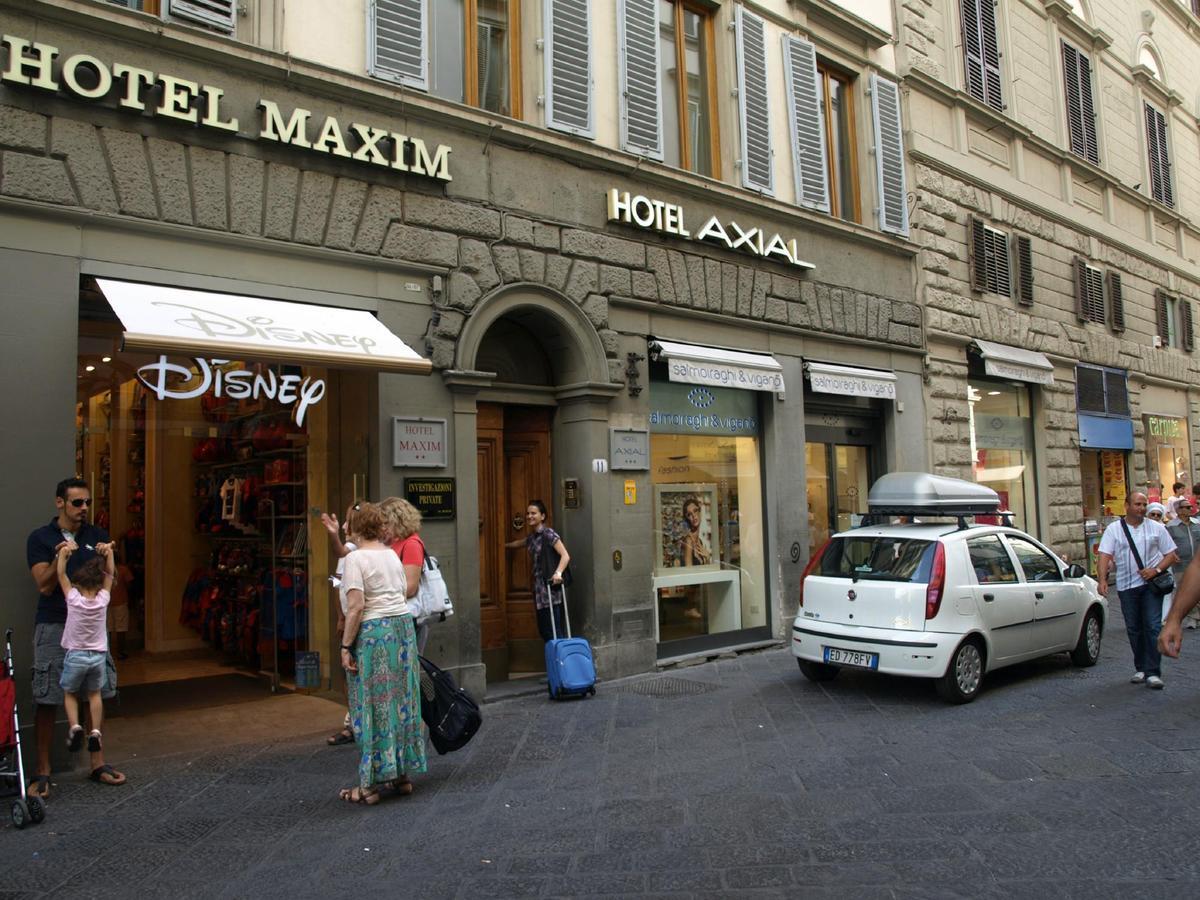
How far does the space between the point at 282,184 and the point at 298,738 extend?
14.2 feet

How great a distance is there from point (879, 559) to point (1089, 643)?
116 inches

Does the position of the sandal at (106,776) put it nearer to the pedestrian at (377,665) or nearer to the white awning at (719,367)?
the pedestrian at (377,665)

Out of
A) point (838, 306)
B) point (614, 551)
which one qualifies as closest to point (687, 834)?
point (614, 551)

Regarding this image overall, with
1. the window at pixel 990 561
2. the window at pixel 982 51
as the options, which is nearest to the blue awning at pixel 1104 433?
the window at pixel 982 51

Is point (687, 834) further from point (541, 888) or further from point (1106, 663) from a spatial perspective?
point (1106, 663)

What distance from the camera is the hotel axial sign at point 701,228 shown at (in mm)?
10016

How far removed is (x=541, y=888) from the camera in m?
4.26

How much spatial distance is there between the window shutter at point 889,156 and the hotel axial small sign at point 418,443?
308 inches

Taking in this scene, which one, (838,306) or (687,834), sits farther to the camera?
(838,306)

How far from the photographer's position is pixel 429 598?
6.89 m

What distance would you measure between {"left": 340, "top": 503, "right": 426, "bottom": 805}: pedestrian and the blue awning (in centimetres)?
1502

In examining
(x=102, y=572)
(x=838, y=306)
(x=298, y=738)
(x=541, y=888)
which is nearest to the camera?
(x=541, y=888)

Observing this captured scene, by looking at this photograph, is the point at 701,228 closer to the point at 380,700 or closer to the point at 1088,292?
the point at 380,700

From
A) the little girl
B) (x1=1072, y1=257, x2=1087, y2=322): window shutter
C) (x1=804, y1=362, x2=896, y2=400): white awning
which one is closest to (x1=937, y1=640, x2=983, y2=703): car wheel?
(x1=804, y1=362, x2=896, y2=400): white awning
